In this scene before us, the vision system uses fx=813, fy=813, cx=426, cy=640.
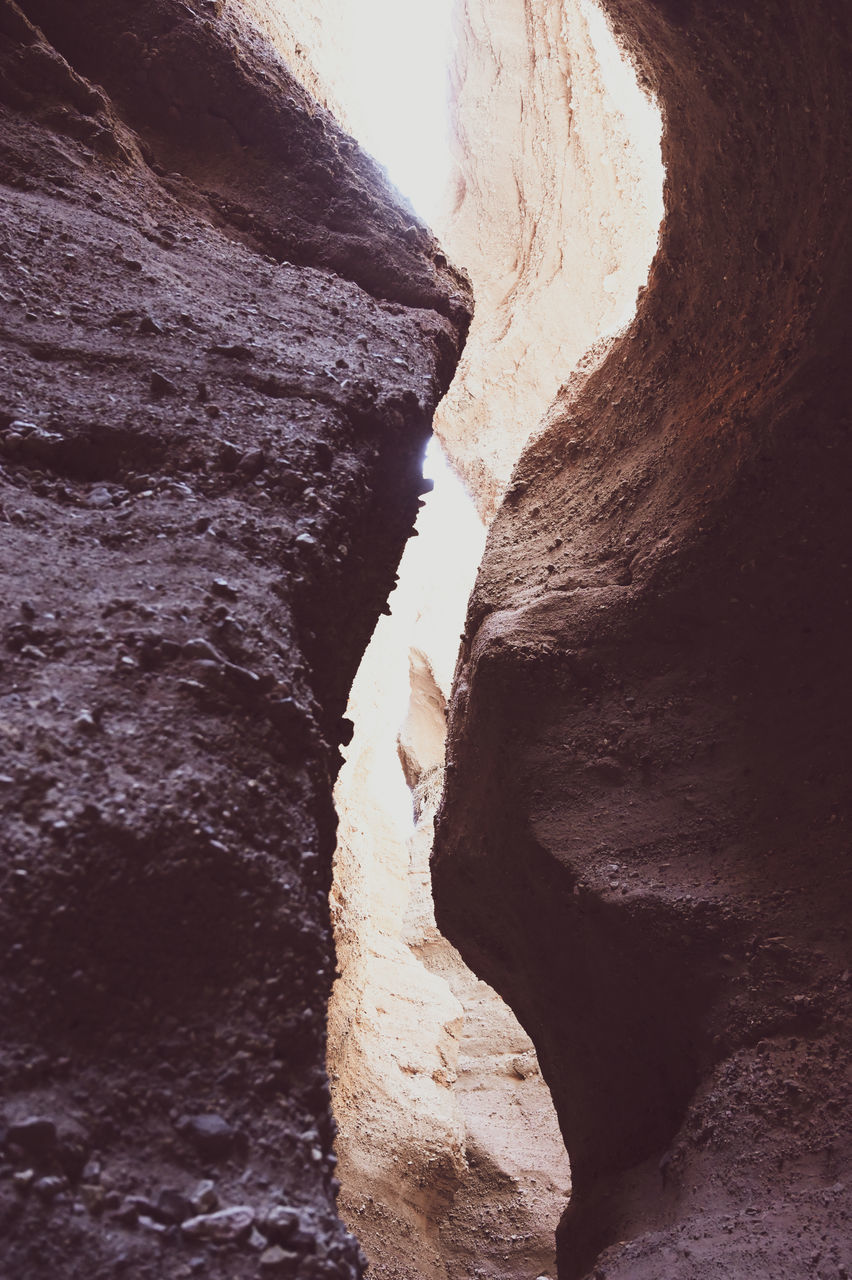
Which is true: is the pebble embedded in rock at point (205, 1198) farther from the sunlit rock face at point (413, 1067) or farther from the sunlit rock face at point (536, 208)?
the sunlit rock face at point (536, 208)

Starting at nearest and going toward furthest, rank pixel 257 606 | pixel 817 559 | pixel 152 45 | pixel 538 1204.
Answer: pixel 257 606, pixel 817 559, pixel 152 45, pixel 538 1204

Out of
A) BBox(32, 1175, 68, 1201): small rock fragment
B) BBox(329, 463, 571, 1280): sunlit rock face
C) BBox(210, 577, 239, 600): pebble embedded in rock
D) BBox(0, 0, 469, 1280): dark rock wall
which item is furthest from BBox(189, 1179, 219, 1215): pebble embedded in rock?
BBox(329, 463, 571, 1280): sunlit rock face

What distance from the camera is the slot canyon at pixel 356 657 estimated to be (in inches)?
44.5

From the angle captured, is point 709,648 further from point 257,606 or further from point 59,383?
point 59,383

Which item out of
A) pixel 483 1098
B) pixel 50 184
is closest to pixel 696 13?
pixel 50 184

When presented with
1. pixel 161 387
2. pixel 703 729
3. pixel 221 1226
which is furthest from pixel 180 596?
pixel 703 729

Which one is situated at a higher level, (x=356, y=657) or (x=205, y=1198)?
(x=356, y=657)

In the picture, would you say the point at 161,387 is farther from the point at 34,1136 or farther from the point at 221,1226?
the point at 221,1226

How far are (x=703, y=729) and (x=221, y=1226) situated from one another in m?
2.05

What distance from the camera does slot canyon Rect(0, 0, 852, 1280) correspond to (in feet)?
3.71

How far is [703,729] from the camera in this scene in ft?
8.68

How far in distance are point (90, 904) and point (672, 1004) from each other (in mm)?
1967

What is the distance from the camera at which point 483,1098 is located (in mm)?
5750

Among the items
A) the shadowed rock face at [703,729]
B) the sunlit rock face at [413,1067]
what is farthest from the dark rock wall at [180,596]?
the sunlit rock face at [413,1067]
